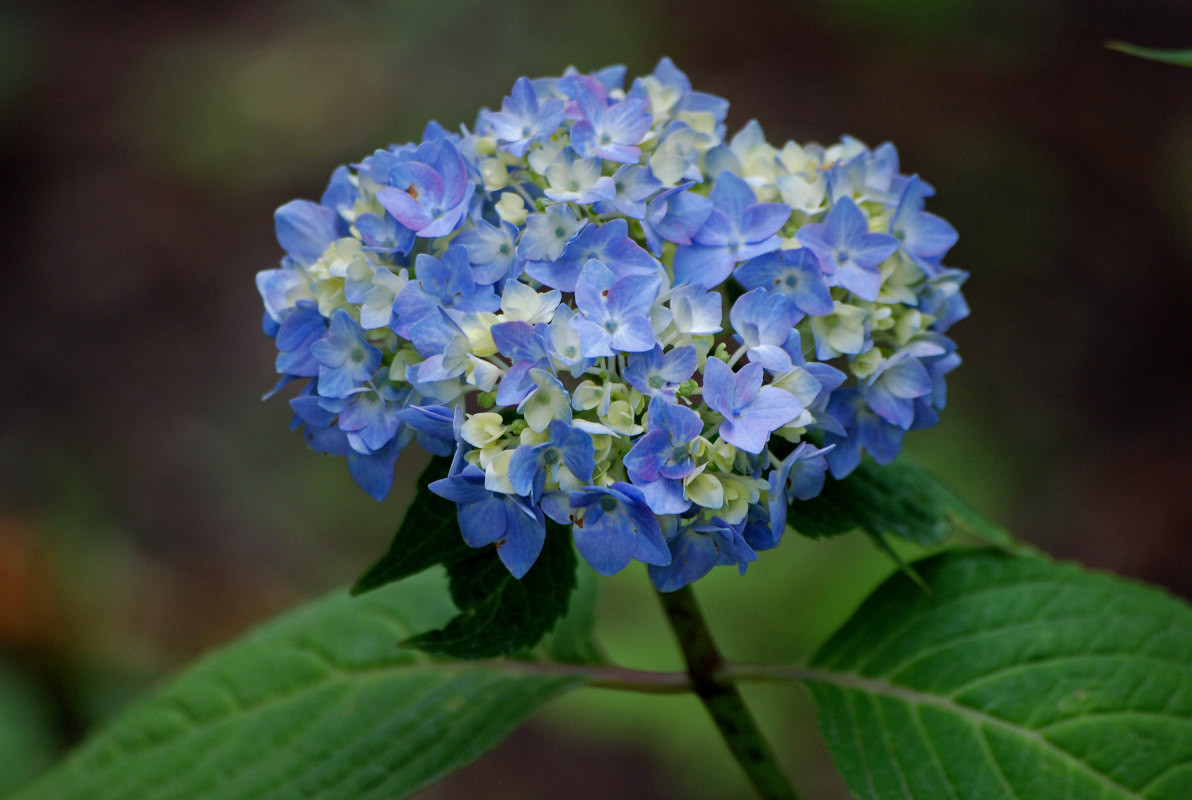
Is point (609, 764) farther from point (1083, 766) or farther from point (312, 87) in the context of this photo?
point (312, 87)

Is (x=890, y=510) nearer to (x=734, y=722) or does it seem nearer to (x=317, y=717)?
(x=734, y=722)

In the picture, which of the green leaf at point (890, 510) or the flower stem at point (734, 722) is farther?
the flower stem at point (734, 722)

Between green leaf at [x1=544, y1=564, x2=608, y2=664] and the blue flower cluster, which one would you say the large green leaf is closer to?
the blue flower cluster

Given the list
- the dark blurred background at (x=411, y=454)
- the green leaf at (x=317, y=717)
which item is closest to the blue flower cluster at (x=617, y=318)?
the green leaf at (x=317, y=717)

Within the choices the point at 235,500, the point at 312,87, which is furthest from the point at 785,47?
the point at 235,500

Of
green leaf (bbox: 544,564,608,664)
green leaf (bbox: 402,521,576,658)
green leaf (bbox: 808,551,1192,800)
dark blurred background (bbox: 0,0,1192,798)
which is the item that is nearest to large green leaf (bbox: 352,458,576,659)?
green leaf (bbox: 402,521,576,658)

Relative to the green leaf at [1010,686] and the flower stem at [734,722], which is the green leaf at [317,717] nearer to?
the flower stem at [734,722]

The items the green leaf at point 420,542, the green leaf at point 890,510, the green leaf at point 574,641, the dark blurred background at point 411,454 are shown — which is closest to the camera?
the green leaf at point 420,542
